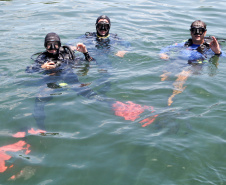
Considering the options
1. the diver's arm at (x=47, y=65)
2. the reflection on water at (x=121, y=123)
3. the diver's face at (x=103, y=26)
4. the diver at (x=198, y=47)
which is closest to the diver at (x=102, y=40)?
the diver's face at (x=103, y=26)

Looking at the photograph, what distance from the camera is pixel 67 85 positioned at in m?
5.47

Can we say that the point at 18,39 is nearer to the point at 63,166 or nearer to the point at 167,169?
the point at 63,166

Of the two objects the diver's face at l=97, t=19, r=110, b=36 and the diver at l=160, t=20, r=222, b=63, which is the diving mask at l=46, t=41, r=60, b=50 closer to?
the diver's face at l=97, t=19, r=110, b=36

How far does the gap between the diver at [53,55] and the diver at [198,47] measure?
221 centimetres

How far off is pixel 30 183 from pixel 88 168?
69 cm

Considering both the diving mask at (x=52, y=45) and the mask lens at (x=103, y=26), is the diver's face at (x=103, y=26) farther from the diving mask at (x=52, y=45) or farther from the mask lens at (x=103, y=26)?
the diving mask at (x=52, y=45)

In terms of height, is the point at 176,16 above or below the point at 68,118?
above

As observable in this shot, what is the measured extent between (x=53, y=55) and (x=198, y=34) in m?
3.46

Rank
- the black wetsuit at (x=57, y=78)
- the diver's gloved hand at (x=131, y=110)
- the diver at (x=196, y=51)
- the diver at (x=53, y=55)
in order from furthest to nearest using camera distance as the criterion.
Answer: the diver at (x=196, y=51)
the diver at (x=53, y=55)
the black wetsuit at (x=57, y=78)
the diver's gloved hand at (x=131, y=110)

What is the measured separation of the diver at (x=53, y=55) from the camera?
18.1 feet

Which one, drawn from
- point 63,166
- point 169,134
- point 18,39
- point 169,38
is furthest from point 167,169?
A: point 18,39

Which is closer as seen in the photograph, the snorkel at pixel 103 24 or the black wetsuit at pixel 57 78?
the black wetsuit at pixel 57 78

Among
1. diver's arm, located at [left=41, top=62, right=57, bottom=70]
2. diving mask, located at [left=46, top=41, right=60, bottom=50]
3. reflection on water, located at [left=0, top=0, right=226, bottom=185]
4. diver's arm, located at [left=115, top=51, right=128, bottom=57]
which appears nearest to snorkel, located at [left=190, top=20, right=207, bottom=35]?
reflection on water, located at [left=0, top=0, right=226, bottom=185]

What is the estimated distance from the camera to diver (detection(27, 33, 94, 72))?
5.53 m
